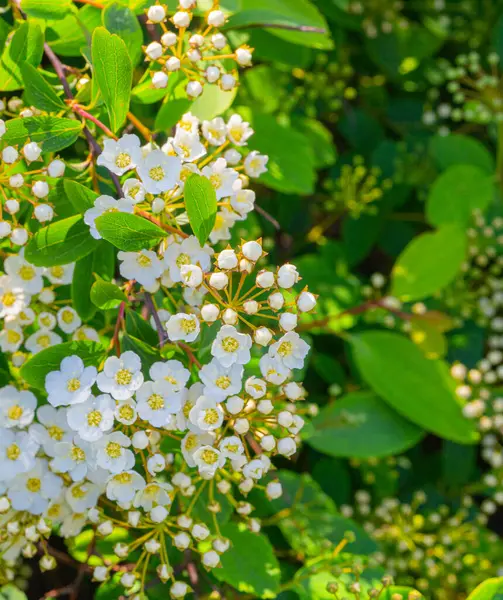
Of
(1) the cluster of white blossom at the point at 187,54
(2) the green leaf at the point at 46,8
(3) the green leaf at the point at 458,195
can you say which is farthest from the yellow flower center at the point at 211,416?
(3) the green leaf at the point at 458,195

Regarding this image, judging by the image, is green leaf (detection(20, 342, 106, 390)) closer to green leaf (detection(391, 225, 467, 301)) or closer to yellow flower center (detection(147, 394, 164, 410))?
yellow flower center (detection(147, 394, 164, 410))

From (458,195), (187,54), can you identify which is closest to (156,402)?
(187,54)

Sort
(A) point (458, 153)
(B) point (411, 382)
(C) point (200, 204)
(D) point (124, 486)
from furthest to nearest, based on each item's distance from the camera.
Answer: (A) point (458, 153) → (B) point (411, 382) → (D) point (124, 486) → (C) point (200, 204)

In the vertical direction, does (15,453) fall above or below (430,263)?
above

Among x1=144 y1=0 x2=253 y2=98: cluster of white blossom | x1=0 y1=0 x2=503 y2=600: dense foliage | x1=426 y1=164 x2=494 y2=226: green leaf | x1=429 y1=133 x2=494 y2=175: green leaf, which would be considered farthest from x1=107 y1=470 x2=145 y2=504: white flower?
x1=429 y1=133 x2=494 y2=175: green leaf

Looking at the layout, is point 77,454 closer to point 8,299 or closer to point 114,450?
point 114,450

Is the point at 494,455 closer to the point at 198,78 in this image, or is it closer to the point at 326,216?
the point at 326,216

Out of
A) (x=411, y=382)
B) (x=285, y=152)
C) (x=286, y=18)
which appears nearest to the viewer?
(x=286, y=18)
